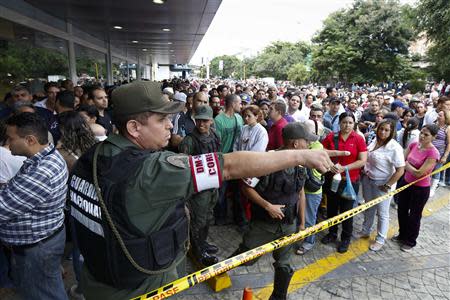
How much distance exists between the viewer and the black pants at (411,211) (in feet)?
13.6

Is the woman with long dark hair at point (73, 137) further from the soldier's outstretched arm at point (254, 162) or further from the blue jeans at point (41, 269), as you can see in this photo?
the soldier's outstretched arm at point (254, 162)

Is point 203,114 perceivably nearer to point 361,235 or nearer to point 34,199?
point 34,199

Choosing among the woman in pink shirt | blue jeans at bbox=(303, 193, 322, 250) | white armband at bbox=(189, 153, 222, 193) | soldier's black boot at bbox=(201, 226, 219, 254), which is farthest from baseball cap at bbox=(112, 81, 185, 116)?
the woman in pink shirt

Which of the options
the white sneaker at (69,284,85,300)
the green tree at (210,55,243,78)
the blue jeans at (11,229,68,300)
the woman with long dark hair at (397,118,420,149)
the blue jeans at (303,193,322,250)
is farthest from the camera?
the green tree at (210,55,243,78)

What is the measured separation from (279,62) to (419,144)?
2620 inches

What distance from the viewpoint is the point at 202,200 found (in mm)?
3619

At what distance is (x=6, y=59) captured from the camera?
23.5 ft

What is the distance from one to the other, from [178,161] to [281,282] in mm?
2159

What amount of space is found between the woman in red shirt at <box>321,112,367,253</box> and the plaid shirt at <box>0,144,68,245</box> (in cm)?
313

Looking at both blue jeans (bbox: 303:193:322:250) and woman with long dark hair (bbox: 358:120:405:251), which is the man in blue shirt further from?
woman with long dark hair (bbox: 358:120:405:251)

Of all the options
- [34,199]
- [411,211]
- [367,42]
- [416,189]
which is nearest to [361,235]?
[411,211]

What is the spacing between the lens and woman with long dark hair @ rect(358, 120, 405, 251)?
158 inches

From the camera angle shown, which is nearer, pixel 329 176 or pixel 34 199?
pixel 34 199

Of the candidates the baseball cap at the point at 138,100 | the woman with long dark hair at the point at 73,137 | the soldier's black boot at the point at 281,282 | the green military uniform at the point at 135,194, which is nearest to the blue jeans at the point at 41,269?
the woman with long dark hair at the point at 73,137
